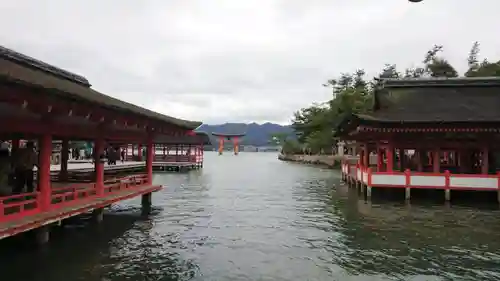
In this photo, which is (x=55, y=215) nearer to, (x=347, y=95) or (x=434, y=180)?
(x=434, y=180)

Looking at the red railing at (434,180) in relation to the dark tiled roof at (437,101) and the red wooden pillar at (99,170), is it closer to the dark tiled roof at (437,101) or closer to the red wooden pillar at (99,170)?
the dark tiled roof at (437,101)

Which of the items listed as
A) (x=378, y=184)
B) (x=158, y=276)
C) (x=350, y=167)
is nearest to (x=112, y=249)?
(x=158, y=276)

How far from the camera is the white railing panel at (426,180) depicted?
857 inches

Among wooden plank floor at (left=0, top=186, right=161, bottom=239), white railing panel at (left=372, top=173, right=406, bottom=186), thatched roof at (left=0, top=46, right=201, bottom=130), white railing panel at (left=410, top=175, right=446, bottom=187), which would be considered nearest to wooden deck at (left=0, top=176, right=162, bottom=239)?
wooden plank floor at (left=0, top=186, right=161, bottom=239)

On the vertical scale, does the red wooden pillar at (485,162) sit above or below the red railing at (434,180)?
above

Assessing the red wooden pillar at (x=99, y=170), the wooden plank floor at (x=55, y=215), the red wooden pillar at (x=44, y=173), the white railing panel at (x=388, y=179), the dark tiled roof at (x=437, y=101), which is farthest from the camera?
the dark tiled roof at (x=437, y=101)

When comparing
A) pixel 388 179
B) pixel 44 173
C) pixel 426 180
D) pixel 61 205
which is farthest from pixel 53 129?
pixel 426 180

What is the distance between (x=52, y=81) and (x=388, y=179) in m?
16.6

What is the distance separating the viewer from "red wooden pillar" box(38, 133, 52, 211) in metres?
11.1

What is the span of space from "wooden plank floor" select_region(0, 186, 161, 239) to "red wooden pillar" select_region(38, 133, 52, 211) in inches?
11.1

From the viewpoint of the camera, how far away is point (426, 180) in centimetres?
2188

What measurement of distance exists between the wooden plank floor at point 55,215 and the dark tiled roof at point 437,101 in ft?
40.5

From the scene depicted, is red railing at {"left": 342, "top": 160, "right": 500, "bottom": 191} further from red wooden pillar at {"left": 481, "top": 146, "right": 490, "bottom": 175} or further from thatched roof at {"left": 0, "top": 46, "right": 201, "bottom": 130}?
thatched roof at {"left": 0, "top": 46, "right": 201, "bottom": 130}

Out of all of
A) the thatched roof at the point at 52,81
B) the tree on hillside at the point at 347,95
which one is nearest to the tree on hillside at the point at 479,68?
the tree on hillside at the point at 347,95
